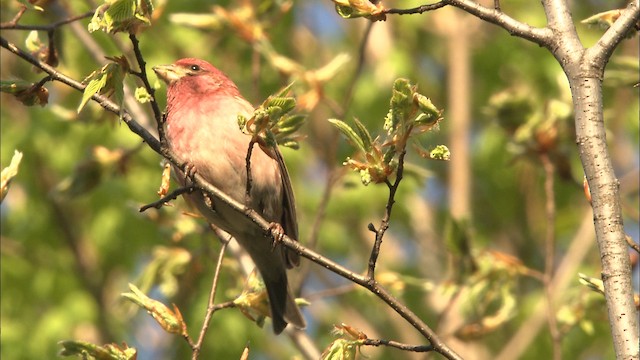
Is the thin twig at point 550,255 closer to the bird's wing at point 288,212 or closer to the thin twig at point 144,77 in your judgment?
the bird's wing at point 288,212

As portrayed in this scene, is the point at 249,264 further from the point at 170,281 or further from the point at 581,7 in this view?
the point at 581,7

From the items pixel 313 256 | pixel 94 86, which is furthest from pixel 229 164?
pixel 94 86

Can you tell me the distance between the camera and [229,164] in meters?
6.64

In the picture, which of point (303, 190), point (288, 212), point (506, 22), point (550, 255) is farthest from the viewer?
point (303, 190)

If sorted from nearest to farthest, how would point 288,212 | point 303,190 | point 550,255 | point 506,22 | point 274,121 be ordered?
point 274,121
point 506,22
point 550,255
point 288,212
point 303,190

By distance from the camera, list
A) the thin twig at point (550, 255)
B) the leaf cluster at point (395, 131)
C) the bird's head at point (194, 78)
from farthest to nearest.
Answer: the bird's head at point (194, 78) < the thin twig at point (550, 255) < the leaf cluster at point (395, 131)

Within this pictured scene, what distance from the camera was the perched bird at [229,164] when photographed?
662cm

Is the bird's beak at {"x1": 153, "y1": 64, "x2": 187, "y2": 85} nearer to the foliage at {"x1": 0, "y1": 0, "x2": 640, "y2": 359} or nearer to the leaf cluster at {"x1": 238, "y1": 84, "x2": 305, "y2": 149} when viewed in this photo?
the foliage at {"x1": 0, "y1": 0, "x2": 640, "y2": 359}

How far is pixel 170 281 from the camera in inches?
295

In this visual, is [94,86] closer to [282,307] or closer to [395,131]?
[395,131]

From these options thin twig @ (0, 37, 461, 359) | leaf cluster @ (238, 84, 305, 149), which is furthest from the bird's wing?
leaf cluster @ (238, 84, 305, 149)

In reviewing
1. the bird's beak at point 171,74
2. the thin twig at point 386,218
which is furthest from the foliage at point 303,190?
the thin twig at point 386,218

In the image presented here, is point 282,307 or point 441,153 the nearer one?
point 441,153

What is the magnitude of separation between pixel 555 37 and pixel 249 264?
398 cm
